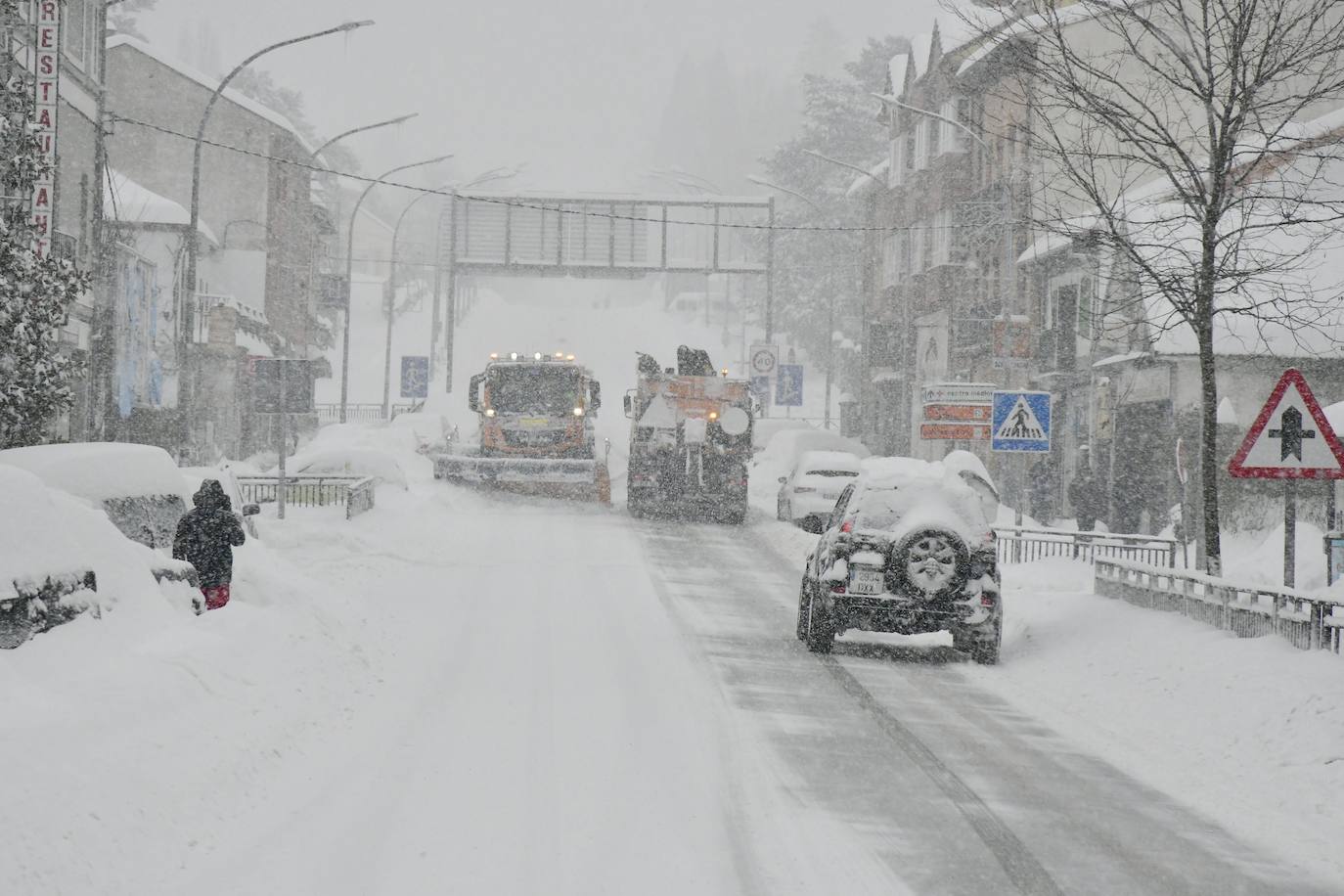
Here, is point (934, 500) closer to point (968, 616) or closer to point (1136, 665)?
point (968, 616)

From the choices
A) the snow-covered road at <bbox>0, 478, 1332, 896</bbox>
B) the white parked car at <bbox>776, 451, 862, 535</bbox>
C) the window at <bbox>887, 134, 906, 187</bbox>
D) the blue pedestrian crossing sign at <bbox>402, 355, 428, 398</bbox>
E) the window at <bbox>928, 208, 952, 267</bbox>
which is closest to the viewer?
the snow-covered road at <bbox>0, 478, 1332, 896</bbox>

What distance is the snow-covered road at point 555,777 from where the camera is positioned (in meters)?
6.53

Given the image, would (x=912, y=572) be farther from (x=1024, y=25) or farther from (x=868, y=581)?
(x=1024, y=25)

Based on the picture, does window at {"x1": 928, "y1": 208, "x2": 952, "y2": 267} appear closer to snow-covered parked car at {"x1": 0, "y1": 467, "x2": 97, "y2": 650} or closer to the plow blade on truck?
the plow blade on truck

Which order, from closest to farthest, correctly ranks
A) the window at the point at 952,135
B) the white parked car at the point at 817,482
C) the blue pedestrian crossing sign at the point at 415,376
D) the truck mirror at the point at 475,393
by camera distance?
the white parked car at the point at 817,482
the truck mirror at the point at 475,393
the window at the point at 952,135
the blue pedestrian crossing sign at the point at 415,376

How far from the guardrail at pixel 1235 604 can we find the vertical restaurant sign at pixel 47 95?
640 inches

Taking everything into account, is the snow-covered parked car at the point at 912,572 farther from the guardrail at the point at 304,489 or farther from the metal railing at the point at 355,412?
the metal railing at the point at 355,412

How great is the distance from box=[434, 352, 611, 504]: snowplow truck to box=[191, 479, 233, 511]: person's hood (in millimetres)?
20002

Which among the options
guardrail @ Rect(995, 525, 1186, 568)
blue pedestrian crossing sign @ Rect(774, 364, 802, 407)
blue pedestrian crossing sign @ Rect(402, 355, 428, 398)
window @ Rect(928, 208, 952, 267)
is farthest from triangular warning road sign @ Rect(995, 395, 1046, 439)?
blue pedestrian crossing sign @ Rect(402, 355, 428, 398)

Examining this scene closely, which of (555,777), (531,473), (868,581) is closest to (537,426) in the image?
(531,473)

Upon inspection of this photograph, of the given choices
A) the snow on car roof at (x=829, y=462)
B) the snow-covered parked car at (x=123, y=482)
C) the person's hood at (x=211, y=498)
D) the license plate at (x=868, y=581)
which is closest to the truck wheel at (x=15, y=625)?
the snow-covered parked car at (x=123, y=482)

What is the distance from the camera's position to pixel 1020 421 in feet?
69.9

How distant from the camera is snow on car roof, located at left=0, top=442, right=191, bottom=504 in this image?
11.4 metres

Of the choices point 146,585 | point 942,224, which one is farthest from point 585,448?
point 146,585
